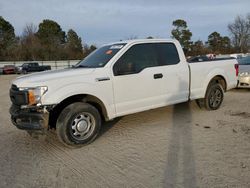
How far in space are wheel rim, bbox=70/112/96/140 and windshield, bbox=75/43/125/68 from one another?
3.50 ft

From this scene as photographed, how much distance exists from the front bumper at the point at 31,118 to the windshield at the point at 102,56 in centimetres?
151

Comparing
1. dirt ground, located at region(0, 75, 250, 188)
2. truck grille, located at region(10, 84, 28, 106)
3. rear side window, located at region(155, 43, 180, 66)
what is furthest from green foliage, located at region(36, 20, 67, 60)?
truck grille, located at region(10, 84, 28, 106)

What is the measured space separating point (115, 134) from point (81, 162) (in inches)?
59.1

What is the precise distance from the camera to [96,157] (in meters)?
4.57

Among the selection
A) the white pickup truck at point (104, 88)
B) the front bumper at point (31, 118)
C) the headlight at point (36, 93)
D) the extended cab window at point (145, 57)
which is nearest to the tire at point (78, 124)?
the white pickup truck at point (104, 88)

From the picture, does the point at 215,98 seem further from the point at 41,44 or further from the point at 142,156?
the point at 41,44

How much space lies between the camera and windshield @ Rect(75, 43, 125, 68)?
553 centimetres

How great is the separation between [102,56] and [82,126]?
162cm

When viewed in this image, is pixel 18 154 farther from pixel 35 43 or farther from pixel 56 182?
pixel 35 43

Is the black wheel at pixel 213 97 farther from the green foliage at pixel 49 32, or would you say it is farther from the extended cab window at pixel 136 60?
the green foliage at pixel 49 32

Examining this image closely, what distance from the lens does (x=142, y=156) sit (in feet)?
14.8

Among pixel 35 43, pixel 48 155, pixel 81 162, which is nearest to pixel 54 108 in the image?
pixel 48 155

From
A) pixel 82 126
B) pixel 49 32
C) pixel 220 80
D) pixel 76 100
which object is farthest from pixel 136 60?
pixel 49 32

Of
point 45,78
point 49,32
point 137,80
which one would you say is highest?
point 49,32
